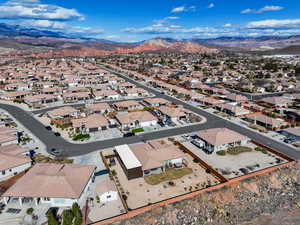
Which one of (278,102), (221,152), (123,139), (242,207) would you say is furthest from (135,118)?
(278,102)

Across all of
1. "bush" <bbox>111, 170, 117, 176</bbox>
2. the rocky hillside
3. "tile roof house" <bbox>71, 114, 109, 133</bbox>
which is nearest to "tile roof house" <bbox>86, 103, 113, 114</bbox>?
"tile roof house" <bbox>71, 114, 109, 133</bbox>

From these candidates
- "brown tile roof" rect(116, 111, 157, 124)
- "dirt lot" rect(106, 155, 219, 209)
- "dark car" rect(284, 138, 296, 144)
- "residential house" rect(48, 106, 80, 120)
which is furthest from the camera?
"residential house" rect(48, 106, 80, 120)

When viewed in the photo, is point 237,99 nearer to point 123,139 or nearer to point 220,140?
point 220,140

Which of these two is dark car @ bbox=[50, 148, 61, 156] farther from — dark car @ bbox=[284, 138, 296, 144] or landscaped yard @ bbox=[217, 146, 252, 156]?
dark car @ bbox=[284, 138, 296, 144]

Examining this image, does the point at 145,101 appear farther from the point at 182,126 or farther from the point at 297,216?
the point at 297,216

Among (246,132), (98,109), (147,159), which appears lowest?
(246,132)

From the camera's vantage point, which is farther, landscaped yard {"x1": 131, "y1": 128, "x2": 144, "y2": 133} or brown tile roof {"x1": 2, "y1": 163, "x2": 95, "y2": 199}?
landscaped yard {"x1": 131, "y1": 128, "x2": 144, "y2": 133}

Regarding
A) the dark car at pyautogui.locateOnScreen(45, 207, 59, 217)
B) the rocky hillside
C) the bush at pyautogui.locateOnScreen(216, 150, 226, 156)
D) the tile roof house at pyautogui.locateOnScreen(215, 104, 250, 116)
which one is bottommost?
the rocky hillside
